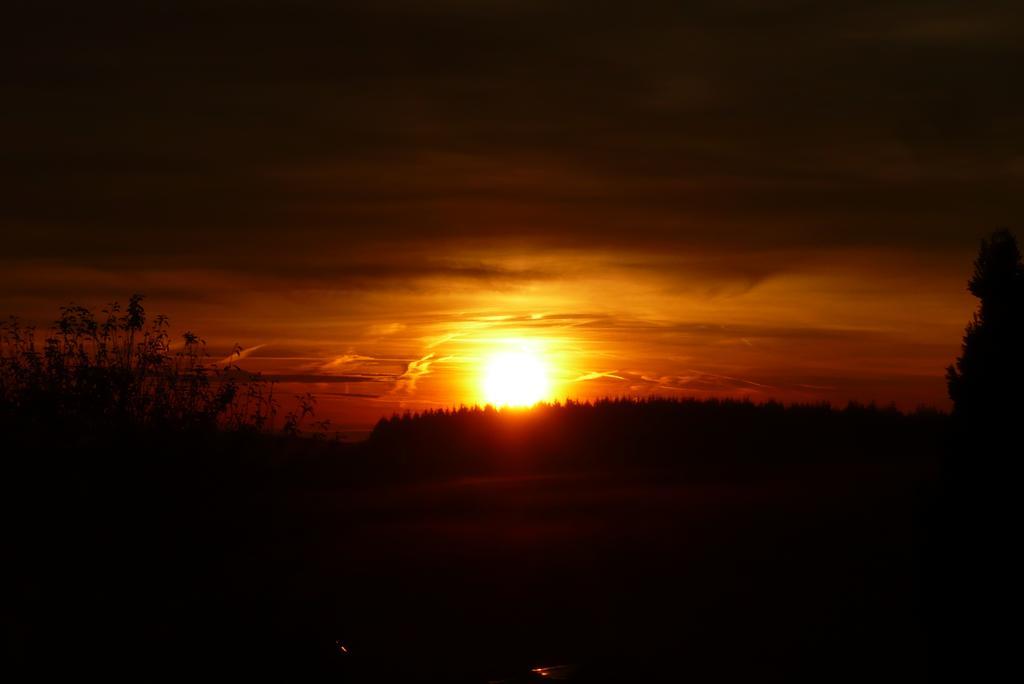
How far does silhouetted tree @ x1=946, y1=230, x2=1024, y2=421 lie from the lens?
6.70 meters

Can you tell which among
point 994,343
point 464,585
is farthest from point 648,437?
point 994,343

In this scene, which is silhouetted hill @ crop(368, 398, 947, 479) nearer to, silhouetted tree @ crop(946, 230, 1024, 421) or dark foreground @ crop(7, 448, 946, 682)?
dark foreground @ crop(7, 448, 946, 682)

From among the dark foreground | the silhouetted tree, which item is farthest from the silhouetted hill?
the silhouetted tree

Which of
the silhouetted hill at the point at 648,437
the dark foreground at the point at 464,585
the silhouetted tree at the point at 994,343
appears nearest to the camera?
the silhouetted tree at the point at 994,343

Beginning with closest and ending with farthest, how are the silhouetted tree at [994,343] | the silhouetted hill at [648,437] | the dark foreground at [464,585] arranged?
the silhouetted tree at [994,343]
the dark foreground at [464,585]
the silhouetted hill at [648,437]

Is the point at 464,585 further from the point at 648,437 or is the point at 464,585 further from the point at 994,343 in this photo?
the point at 648,437

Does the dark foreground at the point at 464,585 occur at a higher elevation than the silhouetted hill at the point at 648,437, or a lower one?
lower

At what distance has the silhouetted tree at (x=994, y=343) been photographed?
22.0ft

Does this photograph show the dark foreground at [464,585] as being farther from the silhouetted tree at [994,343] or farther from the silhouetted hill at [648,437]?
→ the silhouetted hill at [648,437]

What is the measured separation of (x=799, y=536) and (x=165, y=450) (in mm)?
8077

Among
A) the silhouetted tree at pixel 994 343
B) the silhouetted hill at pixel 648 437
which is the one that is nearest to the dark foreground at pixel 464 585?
the silhouetted tree at pixel 994 343

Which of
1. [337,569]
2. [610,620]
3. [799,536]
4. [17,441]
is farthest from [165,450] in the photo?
[799,536]

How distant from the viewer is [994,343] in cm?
679

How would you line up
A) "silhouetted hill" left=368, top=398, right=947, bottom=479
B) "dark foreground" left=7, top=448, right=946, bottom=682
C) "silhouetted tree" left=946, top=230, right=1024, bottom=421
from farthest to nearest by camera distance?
"silhouetted hill" left=368, top=398, right=947, bottom=479
"dark foreground" left=7, top=448, right=946, bottom=682
"silhouetted tree" left=946, top=230, right=1024, bottom=421
